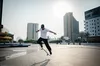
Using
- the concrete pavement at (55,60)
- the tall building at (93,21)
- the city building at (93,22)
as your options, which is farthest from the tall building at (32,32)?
the concrete pavement at (55,60)

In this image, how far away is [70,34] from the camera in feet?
588

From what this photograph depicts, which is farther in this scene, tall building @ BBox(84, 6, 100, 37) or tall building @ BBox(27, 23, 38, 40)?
tall building @ BBox(27, 23, 38, 40)

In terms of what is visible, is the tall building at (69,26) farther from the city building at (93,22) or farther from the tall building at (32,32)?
the city building at (93,22)

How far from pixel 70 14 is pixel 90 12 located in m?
74.3

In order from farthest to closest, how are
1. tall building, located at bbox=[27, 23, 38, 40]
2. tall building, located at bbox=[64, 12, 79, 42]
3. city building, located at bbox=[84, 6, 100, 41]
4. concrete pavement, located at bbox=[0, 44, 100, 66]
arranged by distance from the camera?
tall building, located at bbox=[64, 12, 79, 42], tall building, located at bbox=[27, 23, 38, 40], city building, located at bbox=[84, 6, 100, 41], concrete pavement, located at bbox=[0, 44, 100, 66]

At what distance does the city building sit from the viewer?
111 metres

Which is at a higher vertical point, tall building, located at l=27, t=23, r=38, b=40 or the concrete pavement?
tall building, located at l=27, t=23, r=38, b=40

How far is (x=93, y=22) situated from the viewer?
4540 inches

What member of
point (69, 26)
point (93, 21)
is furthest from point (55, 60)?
point (69, 26)

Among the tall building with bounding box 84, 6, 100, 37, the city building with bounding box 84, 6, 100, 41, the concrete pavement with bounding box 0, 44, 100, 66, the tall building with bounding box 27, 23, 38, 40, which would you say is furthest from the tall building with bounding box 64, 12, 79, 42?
the concrete pavement with bounding box 0, 44, 100, 66

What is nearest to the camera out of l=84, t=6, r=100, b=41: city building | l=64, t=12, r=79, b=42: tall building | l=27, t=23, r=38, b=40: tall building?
l=84, t=6, r=100, b=41: city building

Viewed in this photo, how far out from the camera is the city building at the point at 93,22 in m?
111

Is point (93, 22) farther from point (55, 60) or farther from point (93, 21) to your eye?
point (55, 60)

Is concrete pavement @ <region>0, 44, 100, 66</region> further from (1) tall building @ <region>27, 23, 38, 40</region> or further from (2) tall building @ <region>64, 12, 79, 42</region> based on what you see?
(2) tall building @ <region>64, 12, 79, 42</region>
